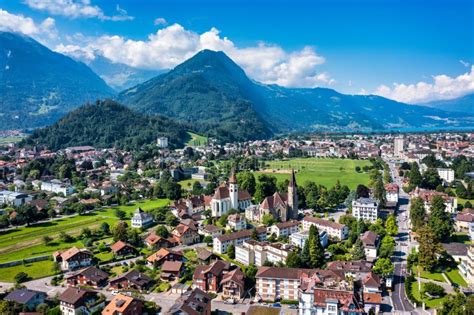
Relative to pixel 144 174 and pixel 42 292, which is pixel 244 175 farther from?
pixel 42 292

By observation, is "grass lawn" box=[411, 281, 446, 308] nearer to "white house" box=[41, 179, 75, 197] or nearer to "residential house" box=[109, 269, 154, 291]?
"residential house" box=[109, 269, 154, 291]

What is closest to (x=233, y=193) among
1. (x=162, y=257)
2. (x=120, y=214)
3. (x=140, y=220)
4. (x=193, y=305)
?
(x=140, y=220)

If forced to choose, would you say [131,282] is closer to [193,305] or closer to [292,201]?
[193,305]

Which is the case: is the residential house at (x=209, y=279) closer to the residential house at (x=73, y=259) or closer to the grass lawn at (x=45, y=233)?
the residential house at (x=73, y=259)

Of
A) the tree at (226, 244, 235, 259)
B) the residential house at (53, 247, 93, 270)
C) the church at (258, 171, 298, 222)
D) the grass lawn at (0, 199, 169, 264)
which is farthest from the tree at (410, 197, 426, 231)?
the grass lawn at (0, 199, 169, 264)

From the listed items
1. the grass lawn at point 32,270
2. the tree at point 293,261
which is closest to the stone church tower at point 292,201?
the tree at point 293,261

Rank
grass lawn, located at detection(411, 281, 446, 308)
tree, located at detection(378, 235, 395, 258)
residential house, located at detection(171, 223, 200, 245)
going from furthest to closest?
residential house, located at detection(171, 223, 200, 245) < tree, located at detection(378, 235, 395, 258) < grass lawn, located at detection(411, 281, 446, 308)
